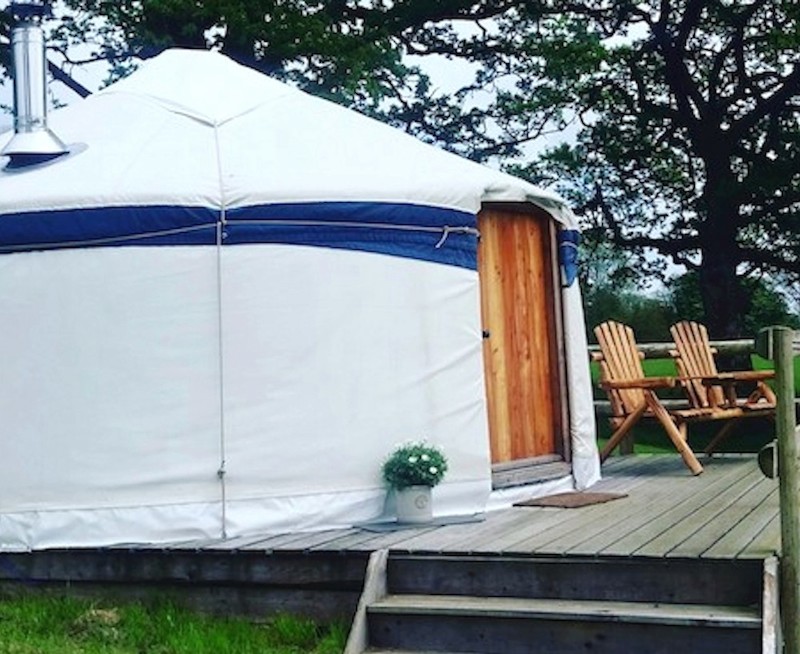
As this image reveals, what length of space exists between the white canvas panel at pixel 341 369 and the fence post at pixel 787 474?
182cm

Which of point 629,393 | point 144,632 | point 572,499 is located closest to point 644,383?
point 629,393

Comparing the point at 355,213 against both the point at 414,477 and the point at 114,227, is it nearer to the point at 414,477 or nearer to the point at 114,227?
the point at 114,227

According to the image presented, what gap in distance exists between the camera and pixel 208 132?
600 centimetres


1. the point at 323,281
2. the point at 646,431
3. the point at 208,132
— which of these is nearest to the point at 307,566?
the point at 323,281

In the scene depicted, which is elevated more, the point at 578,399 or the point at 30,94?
the point at 30,94

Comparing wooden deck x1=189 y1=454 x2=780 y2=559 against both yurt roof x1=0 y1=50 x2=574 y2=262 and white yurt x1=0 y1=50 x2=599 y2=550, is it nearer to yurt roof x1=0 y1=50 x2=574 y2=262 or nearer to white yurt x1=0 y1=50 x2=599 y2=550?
white yurt x1=0 y1=50 x2=599 y2=550

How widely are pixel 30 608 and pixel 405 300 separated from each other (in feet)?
6.59

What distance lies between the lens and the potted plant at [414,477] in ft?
17.6

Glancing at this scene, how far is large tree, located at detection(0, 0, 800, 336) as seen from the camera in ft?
46.9

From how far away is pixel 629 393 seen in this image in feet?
24.2

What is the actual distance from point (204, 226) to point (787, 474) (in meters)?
2.59

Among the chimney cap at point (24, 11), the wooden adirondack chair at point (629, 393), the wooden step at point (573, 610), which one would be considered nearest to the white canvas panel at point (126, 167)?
the chimney cap at point (24, 11)

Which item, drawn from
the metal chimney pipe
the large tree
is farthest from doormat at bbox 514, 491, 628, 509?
the large tree

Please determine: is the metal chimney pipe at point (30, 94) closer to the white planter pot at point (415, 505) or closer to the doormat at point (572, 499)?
the white planter pot at point (415, 505)
